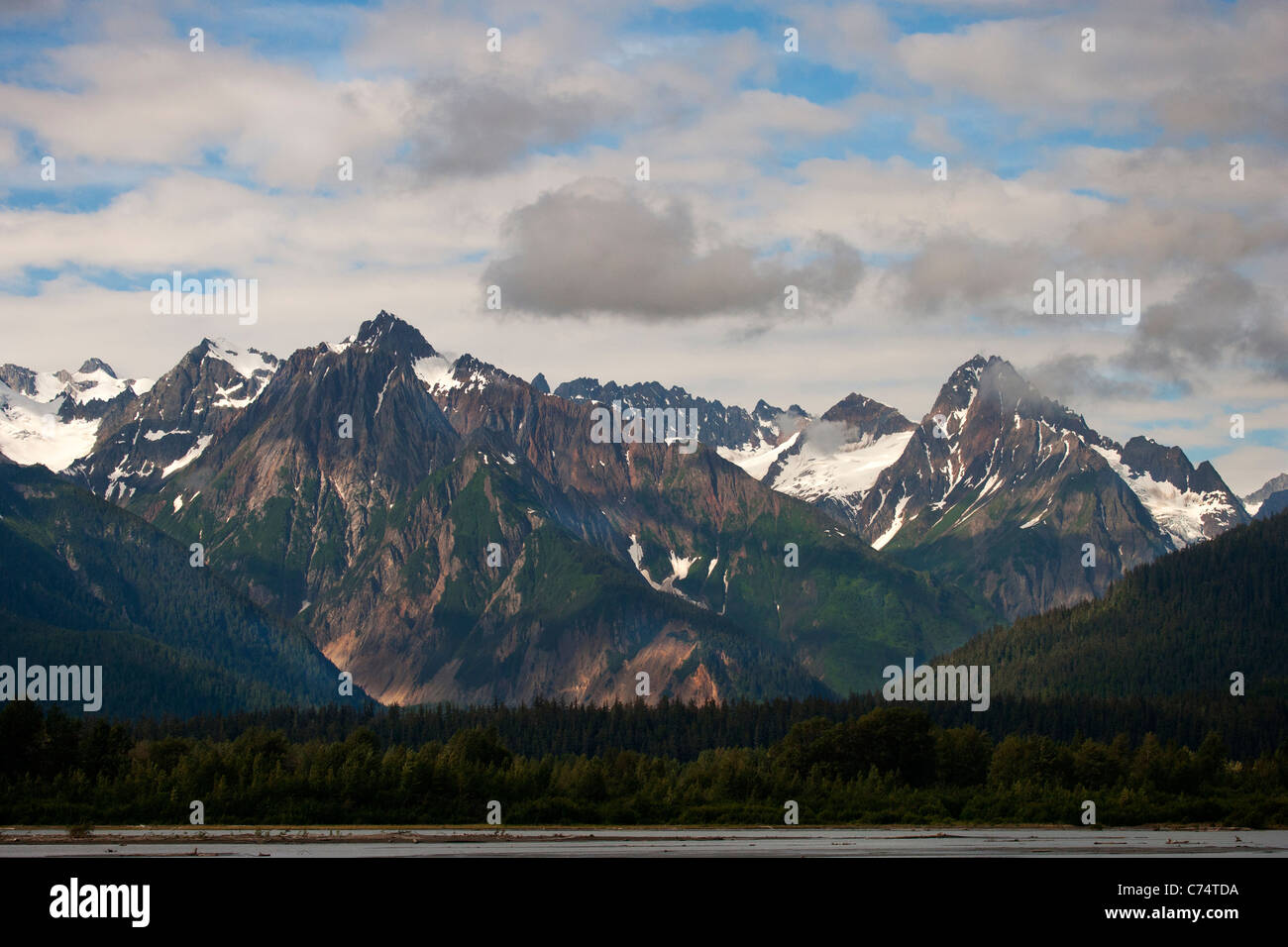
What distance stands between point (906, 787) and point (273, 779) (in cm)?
6703

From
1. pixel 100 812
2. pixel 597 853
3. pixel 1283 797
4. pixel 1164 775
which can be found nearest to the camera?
pixel 597 853

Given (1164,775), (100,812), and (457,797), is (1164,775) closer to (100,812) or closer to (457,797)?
(457,797)

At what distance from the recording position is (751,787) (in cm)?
16150

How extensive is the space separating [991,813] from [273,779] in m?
67.2

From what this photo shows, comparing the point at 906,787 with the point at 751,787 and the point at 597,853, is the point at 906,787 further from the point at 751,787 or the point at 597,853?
the point at 597,853

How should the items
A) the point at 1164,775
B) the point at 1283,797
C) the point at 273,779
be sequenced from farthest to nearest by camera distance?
the point at 1164,775 → the point at 1283,797 → the point at 273,779
